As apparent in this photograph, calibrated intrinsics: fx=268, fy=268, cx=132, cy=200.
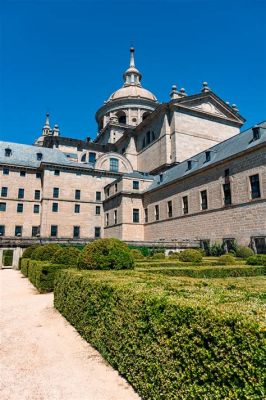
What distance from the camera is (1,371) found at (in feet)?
17.2

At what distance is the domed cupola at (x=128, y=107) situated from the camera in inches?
2475

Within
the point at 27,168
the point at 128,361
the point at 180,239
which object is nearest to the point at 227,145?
the point at 180,239

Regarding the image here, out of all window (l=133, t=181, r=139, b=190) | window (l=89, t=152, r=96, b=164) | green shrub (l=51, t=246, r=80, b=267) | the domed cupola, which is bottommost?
green shrub (l=51, t=246, r=80, b=267)

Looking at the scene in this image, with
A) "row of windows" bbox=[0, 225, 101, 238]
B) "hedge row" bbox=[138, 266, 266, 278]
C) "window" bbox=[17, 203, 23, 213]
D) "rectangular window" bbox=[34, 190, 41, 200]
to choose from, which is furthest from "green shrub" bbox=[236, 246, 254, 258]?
"window" bbox=[17, 203, 23, 213]

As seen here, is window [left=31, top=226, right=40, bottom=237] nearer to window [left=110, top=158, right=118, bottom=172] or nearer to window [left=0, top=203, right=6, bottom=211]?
window [left=0, top=203, right=6, bottom=211]

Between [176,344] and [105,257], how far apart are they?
704cm

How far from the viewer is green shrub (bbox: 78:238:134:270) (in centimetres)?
1026

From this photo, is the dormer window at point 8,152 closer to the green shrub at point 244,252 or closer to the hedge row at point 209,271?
the green shrub at point 244,252

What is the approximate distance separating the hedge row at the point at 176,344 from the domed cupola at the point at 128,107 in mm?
59002

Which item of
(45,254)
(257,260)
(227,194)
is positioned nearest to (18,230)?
(45,254)

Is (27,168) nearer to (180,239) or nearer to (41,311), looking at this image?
(180,239)

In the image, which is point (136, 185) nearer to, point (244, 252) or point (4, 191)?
point (4, 191)

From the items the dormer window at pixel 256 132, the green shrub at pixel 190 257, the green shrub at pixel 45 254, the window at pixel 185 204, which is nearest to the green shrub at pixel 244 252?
the green shrub at pixel 190 257

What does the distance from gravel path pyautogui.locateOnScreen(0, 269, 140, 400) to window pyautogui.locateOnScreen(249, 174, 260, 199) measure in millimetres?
19813
